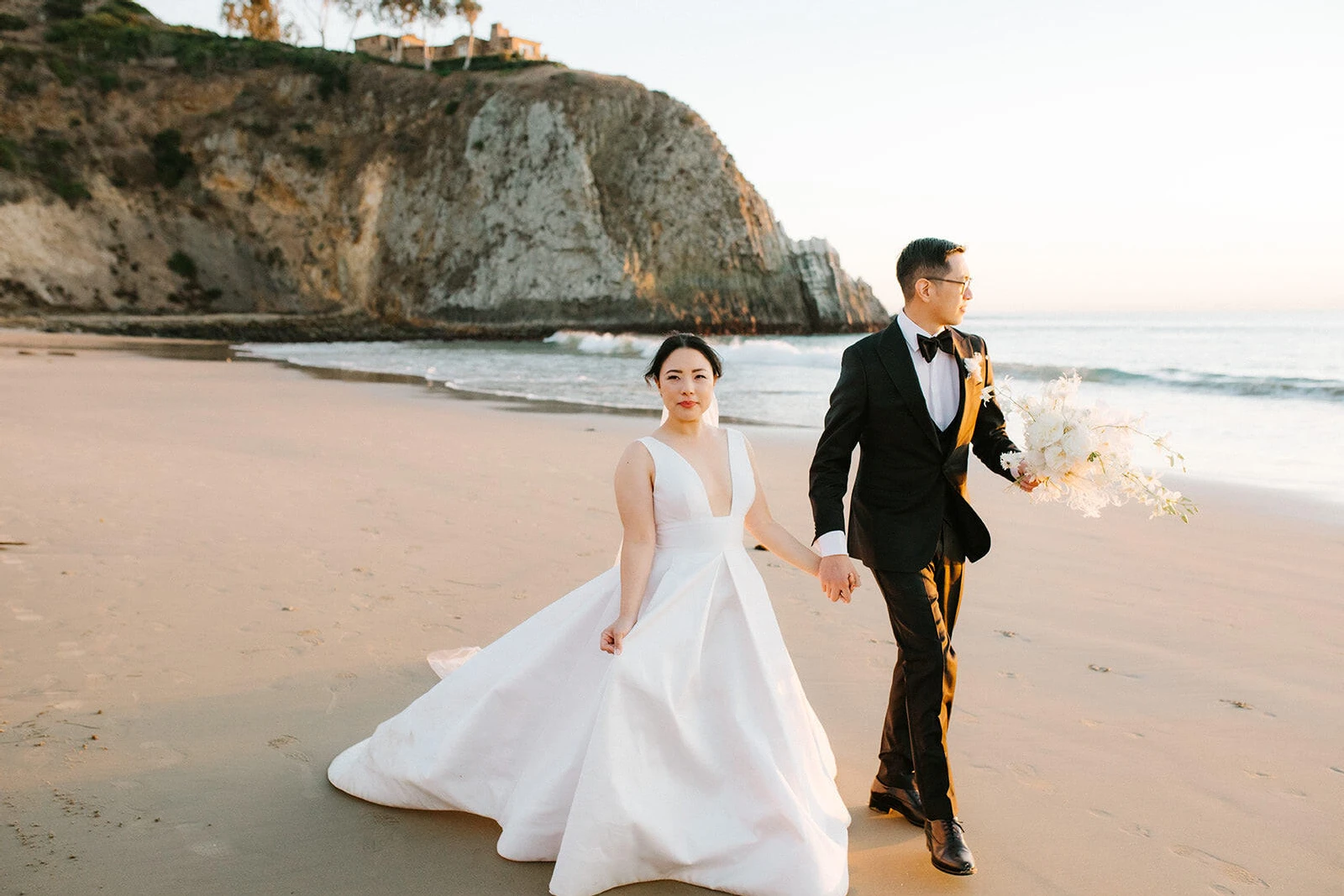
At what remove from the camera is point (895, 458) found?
3.14m

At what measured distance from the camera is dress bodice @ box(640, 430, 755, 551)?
2.98 meters

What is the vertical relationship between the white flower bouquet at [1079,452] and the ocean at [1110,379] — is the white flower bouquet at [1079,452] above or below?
above

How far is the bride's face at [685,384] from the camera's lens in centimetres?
306

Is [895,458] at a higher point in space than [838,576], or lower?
higher

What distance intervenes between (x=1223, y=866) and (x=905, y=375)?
1767 millimetres

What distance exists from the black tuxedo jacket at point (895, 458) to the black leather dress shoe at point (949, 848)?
772mm

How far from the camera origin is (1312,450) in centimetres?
1224

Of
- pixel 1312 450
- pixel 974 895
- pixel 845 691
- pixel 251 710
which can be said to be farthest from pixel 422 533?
pixel 1312 450

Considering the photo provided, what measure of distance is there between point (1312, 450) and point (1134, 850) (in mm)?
11283

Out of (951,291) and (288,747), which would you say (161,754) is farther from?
(951,291)

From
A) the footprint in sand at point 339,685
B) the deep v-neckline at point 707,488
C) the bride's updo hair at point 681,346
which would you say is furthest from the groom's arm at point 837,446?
the footprint in sand at point 339,685

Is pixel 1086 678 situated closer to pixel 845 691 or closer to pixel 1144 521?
pixel 845 691

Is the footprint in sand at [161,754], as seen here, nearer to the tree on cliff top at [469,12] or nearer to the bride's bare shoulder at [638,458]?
the bride's bare shoulder at [638,458]

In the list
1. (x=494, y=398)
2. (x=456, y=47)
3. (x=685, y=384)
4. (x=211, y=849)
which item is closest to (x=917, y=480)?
(x=685, y=384)
